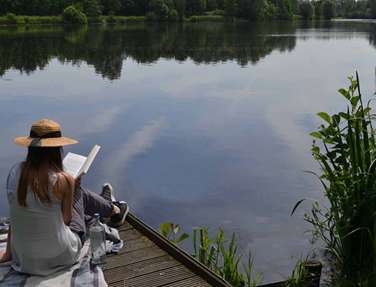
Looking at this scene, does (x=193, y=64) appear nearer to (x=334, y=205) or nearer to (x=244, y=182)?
(x=244, y=182)

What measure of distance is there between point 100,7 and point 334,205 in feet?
254

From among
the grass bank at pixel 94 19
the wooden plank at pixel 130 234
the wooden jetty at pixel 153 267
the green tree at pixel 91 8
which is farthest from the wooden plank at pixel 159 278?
the green tree at pixel 91 8

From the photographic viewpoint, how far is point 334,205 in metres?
4.65

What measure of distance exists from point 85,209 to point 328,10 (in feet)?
346

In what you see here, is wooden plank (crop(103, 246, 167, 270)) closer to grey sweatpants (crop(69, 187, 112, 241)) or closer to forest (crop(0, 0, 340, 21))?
grey sweatpants (crop(69, 187, 112, 241))

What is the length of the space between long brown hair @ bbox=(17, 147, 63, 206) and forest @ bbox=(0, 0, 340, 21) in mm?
69669

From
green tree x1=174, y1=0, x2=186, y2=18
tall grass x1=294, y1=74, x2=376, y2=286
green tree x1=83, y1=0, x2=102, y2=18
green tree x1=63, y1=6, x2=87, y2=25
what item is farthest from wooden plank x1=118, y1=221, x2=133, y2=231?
green tree x1=174, y1=0, x2=186, y2=18

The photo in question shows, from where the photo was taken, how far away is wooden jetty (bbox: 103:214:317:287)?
407cm

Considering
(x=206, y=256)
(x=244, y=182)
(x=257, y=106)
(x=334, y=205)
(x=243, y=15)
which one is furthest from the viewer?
(x=243, y=15)

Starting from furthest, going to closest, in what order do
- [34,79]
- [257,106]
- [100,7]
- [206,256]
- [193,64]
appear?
[100,7]
[193,64]
[34,79]
[257,106]
[206,256]

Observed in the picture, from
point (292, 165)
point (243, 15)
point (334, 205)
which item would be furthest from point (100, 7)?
point (334, 205)

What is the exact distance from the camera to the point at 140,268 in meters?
4.30

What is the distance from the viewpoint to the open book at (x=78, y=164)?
438 cm

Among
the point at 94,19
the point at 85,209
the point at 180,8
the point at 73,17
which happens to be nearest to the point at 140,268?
the point at 85,209
